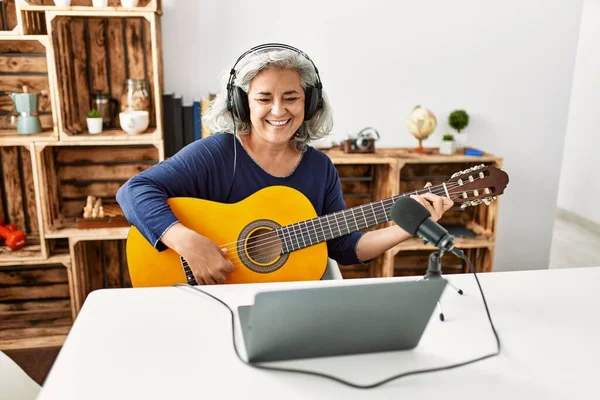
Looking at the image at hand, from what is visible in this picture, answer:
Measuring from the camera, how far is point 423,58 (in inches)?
115

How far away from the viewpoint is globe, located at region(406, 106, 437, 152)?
2.79m

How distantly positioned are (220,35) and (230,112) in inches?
45.8

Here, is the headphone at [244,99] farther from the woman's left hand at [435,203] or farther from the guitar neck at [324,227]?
the woman's left hand at [435,203]

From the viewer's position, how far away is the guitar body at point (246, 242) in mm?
1550

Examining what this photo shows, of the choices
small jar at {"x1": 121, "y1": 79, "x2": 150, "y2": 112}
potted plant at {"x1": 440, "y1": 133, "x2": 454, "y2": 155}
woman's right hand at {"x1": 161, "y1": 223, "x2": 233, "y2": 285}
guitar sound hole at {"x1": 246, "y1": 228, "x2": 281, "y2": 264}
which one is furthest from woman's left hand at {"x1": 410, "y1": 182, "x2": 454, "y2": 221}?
small jar at {"x1": 121, "y1": 79, "x2": 150, "y2": 112}

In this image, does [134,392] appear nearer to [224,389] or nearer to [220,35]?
[224,389]

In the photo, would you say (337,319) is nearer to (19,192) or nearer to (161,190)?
(161,190)

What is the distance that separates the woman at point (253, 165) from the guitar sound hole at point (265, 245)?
0.12 m

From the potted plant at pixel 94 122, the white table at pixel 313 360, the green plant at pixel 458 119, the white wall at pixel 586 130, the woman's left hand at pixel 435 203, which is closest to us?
the white table at pixel 313 360

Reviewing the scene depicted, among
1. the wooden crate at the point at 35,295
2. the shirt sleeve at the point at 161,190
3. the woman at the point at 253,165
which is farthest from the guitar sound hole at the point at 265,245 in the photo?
the wooden crate at the point at 35,295

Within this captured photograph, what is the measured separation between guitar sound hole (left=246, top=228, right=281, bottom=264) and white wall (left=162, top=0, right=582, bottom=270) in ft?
4.67

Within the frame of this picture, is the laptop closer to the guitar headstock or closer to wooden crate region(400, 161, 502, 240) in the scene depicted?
the guitar headstock

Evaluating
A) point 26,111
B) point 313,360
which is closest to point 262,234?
point 313,360

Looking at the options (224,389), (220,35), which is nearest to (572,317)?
(224,389)
